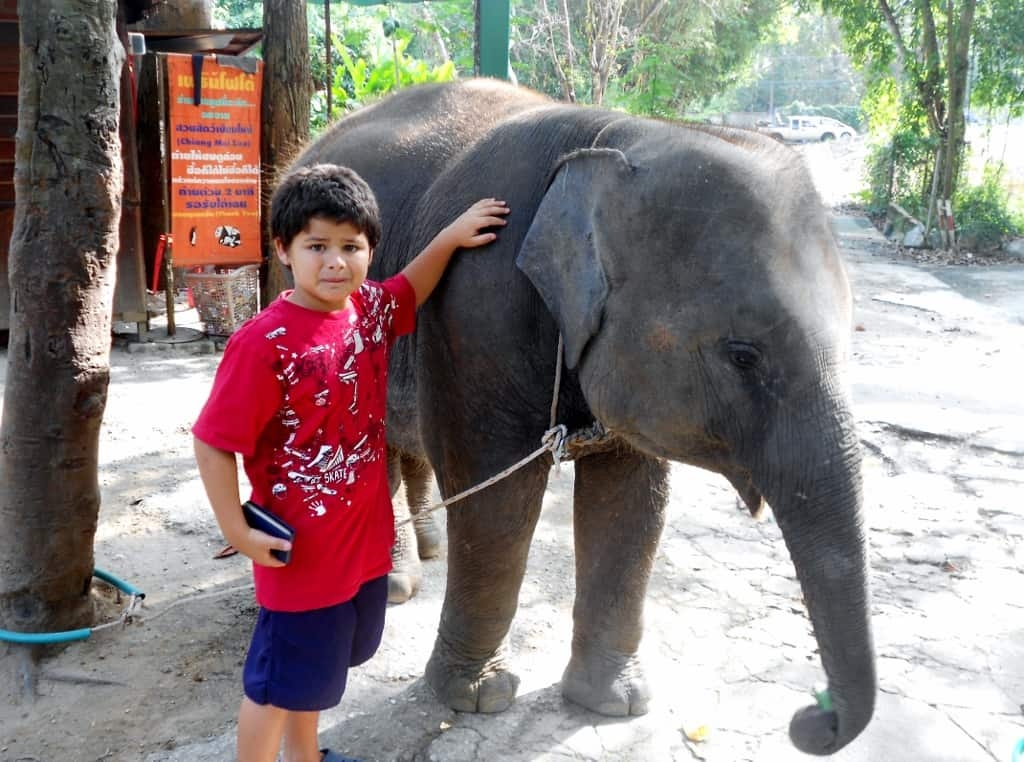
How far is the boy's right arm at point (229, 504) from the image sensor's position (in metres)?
2.13

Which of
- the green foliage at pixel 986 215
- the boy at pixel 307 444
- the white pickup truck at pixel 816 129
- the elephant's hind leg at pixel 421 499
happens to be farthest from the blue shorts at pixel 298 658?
the white pickup truck at pixel 816 129

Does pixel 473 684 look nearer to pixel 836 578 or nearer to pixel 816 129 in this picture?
pixel 836 578

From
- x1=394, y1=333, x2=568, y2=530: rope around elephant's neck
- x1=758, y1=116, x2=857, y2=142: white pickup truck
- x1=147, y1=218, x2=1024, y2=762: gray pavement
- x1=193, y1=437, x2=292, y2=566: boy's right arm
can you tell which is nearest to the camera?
x1=193, y1=437, x2=292, y2=566: boy's right arm

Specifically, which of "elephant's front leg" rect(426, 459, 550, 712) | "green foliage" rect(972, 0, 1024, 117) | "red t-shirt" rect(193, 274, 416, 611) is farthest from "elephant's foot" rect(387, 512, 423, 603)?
"green foliage" rect(972, 0, 1024, 117)

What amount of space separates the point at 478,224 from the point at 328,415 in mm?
721

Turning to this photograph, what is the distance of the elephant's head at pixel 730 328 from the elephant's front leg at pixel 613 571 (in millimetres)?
636

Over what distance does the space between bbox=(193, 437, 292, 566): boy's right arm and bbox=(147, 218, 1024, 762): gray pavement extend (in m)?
1.04

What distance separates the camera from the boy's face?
88.7 inches

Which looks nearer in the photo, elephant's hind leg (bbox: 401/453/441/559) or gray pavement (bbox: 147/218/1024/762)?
gray pavement (bbox: 147/218/1024/762)

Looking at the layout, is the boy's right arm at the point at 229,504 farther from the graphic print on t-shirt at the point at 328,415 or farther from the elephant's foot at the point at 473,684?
the elephant's foot at the point at 473,684

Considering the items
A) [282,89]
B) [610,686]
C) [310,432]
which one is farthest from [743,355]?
[282,89]

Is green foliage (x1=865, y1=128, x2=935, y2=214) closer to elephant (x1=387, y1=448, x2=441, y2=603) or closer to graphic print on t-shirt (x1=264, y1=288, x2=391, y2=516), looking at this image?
elephant (x1=387, y1=448, x2=441, y2=603)

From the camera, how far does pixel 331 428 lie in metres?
2.31

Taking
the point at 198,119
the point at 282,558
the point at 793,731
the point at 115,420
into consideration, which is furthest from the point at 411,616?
the point at 198,119
